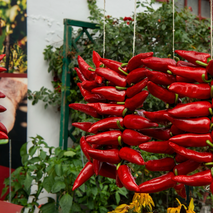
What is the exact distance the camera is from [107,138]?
58 centimetres

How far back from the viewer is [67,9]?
2.29 m

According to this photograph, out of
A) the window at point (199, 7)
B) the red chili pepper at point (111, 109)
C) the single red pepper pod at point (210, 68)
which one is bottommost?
the red chili pepper at point (111, 109)

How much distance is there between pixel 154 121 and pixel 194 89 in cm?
11

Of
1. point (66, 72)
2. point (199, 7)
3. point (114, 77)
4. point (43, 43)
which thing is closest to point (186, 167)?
point (114, 77)

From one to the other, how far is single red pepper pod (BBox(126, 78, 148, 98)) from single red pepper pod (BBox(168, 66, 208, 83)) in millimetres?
79

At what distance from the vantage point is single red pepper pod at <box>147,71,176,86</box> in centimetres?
53

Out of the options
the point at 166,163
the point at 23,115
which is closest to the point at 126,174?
the point at 166,163

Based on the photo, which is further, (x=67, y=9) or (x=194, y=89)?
(x=67, y=9)

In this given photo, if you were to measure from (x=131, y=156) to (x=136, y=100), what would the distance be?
121 millimetres

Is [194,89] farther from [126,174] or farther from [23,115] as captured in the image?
[23,115]

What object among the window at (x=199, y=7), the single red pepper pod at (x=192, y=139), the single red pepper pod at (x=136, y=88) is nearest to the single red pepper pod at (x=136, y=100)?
the single red pepper pod at (x=136, y=88)

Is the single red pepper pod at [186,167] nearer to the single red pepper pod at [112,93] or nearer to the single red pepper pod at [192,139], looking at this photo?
the single red pepper pod at [192,139]

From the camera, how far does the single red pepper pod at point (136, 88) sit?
0.56m

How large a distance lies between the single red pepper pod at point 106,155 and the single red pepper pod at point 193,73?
0.22 meters
